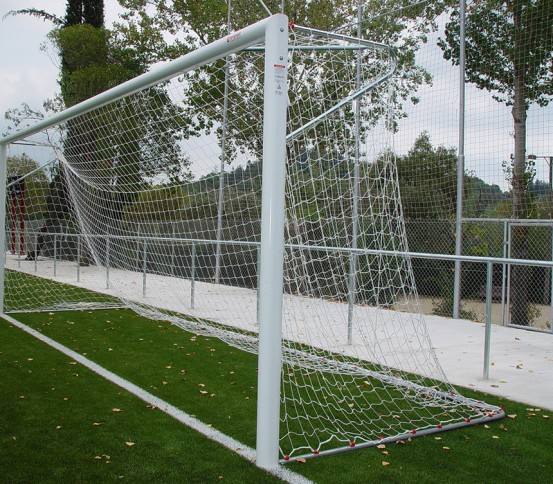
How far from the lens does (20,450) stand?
137 inches

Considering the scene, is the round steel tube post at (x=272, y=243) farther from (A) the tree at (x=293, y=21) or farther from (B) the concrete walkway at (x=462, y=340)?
(A) the tree at (x=293, y=21)

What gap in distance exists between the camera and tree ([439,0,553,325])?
28.8ft

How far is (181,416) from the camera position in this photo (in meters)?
4.16

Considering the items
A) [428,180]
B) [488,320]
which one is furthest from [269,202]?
[428,180]

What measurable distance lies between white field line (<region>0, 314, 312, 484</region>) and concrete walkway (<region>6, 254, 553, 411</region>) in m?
2.27

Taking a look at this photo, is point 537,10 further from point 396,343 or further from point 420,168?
point 396,343

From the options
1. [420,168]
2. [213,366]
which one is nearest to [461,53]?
[420,168]

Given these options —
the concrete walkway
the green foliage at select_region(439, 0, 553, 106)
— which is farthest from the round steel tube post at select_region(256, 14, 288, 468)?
the green foliage at select_region(439, 0, 553, 106)

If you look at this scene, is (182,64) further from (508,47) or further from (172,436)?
(508,47)

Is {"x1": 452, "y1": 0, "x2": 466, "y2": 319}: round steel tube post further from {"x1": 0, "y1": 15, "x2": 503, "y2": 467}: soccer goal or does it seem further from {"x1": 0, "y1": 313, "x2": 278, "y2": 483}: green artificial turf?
{"x1": 0, "y1": 313, "x2": 278, "y2": 483}: green artificial turf

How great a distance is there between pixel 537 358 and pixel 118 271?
7.13 m

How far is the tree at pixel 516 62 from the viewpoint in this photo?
8766 mm

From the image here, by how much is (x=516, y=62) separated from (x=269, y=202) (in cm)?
710

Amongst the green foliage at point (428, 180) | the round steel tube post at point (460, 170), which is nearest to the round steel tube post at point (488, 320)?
the round steel tube post at point (460, 170)
